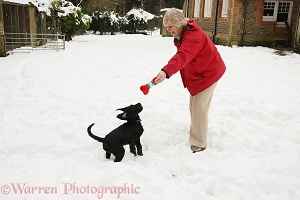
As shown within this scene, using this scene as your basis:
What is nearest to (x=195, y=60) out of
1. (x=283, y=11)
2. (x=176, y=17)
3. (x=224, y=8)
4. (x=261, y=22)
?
(x=176, y=17)

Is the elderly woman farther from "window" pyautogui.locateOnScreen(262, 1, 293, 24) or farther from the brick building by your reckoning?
"window" pyautogui.locateOnScreen(262, 1, 293, 24)

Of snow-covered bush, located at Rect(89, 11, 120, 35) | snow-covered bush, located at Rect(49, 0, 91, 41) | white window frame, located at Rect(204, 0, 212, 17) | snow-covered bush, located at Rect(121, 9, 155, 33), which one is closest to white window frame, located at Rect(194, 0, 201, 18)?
white window frame, located at Rect(204, 0, 212, 17)

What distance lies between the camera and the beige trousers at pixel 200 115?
3836mm

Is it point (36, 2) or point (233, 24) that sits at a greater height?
point (36, 2)

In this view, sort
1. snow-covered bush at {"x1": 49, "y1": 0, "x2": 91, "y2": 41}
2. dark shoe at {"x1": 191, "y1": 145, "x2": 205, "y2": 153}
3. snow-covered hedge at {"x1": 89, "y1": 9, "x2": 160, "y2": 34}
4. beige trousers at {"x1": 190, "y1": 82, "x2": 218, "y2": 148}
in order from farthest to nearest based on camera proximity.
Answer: snow-covered hedge at {"x1": 89, "y1": 9, "x2": 160, "y2": 34}, snow-covered bush at {"x1": 49, "y1": 0, "x2": 91, "y2": 41}, dark shoe at {"x1": 191, "y1": 145, "x2": 205, "y2": 153}, beige trousers at {"x1": 190, "y1": 82, "x2": 218, "y2": 148}

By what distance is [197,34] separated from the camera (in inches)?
132

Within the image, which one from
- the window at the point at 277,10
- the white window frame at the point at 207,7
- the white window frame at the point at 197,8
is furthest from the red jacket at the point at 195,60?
the white window frame at the point at 197,8

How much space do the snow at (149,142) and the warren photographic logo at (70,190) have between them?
0.03 feet

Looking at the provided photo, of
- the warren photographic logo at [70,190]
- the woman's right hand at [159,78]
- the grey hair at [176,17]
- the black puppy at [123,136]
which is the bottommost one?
the warren photographic logo at [70,190]

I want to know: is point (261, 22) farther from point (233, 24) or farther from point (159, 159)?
point (159, 159)

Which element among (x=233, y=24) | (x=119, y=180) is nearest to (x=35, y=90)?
(x=119, y=180)

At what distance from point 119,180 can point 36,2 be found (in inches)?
737

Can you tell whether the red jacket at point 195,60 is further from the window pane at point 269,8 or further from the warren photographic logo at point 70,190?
→ the window pane at point 269,8

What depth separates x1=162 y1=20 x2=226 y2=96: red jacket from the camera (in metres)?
3.13
